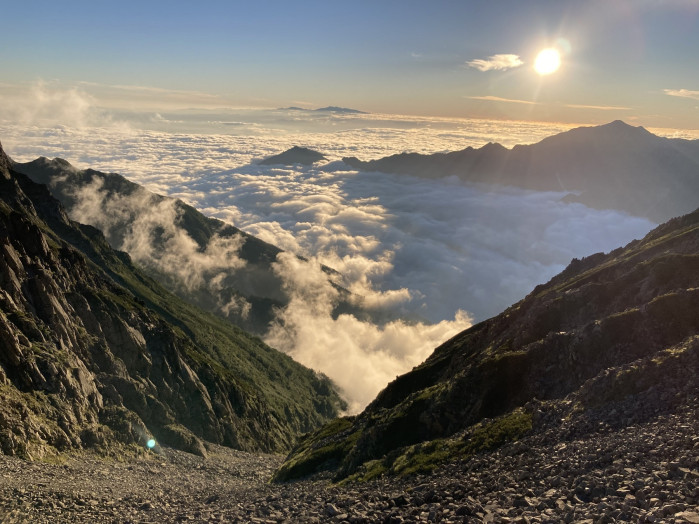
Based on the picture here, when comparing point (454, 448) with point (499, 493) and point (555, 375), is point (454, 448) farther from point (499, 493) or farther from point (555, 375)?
point (499, 493)

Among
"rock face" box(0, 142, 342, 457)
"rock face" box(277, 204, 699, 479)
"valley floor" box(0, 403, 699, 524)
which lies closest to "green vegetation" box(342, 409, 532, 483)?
"rock face" box(277, 204, 699, 479)

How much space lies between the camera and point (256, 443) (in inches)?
7165

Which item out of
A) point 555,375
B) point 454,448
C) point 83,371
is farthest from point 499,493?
point 83,371

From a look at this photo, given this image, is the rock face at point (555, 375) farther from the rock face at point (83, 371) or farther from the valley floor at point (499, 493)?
the rock face at point (83, 371)

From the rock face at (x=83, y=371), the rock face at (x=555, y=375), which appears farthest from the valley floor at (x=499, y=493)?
the rock face at (x=83, y=371)

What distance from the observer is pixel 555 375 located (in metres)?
61.3

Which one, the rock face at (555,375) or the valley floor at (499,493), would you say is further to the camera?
the rock face at (555,375)

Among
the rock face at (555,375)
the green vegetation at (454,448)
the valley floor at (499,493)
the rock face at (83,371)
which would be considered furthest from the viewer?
the rock face at (83,371)

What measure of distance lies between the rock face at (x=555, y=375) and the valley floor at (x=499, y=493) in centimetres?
539

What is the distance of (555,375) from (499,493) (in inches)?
1331

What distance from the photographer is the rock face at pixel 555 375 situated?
45844 millimetres

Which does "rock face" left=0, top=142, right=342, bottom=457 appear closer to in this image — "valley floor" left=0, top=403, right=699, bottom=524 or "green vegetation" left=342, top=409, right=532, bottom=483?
"valley floor" left=0, top=403, right=699, bottom=524

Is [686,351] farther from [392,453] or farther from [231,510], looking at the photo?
[231,510]

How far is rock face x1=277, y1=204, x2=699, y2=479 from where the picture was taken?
45.8 metres
